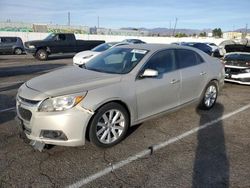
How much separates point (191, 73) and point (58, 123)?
301 cm

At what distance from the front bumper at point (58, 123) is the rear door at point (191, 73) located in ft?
7.54

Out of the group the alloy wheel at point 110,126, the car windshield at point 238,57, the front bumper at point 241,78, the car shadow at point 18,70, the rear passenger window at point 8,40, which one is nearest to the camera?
the alloy wheel at point 110,126

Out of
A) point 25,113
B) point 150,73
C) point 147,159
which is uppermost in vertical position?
point 150,73

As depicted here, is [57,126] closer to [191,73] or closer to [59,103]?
[59,103]

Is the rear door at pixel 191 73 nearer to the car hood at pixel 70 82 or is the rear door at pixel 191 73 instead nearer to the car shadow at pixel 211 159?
the car shadow at pixel 211 159

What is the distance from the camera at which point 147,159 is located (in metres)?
3.92

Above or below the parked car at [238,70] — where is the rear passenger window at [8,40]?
above

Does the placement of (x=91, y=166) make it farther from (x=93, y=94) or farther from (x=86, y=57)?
(x=86, y=57)

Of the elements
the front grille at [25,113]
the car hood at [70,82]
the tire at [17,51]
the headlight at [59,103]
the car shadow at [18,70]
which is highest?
the car hood at [70,82]

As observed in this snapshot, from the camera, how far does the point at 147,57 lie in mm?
4750

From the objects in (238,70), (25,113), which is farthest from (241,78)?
(25,113)

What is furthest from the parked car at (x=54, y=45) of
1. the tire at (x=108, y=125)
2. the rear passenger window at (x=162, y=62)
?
the tire at (x=108, y=125)

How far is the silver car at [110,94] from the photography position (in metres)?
3.75

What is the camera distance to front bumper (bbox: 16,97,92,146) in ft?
12.1
